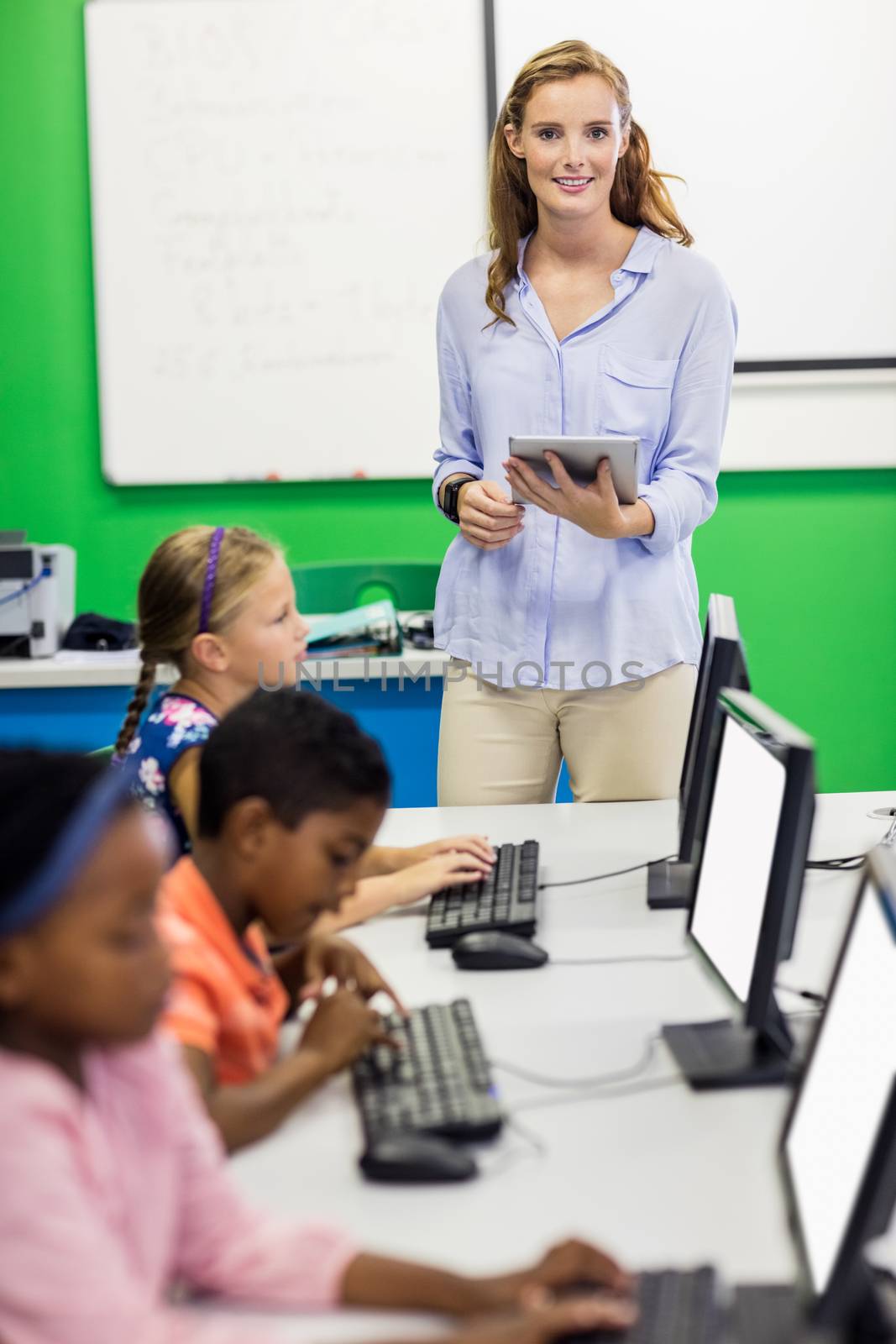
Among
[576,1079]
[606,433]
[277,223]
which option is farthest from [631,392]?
[277,223]

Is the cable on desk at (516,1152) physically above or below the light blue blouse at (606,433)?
below

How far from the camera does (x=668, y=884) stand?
67.9 inches

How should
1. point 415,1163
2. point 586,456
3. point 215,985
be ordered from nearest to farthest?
point 415,1163, point 215,985, point 586,456

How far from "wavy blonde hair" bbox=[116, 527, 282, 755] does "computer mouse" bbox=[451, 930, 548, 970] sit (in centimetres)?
59

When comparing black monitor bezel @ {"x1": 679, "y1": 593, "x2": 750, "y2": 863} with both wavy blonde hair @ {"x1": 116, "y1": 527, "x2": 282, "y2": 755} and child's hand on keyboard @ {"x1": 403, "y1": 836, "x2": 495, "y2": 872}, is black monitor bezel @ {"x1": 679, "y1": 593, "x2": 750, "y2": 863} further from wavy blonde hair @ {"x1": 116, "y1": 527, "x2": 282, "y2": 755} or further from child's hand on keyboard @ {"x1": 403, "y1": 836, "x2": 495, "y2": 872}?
wavy blonde hair @ {"x1": 116, "y1": 527, "x2": 282, "y2": 755}

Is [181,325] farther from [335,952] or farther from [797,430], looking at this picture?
[335,952]

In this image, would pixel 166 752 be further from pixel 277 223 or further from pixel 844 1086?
pixel 277 223

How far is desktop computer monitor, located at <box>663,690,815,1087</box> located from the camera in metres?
1.12

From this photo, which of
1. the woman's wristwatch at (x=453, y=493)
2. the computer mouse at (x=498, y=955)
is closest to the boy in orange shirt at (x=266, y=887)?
the computer mouse at (x=498, y=955)

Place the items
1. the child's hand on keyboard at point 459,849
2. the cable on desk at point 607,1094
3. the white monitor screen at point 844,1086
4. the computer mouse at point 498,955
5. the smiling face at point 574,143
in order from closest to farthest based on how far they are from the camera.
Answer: the white monitor screen at point 844,1086 → the cable on desk at point 607,1094 → the computer mouse at point 498,955 → the child's hand on keyboard at point 459,849 → the smiling face at point 574,143

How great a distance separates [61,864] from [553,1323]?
0.38 metres

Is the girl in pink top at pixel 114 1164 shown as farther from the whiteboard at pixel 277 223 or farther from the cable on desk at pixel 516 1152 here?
the whiteboard at pixel 277 223

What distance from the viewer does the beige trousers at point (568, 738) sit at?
84.4 inches

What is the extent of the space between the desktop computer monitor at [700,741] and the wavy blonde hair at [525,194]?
0.73m
